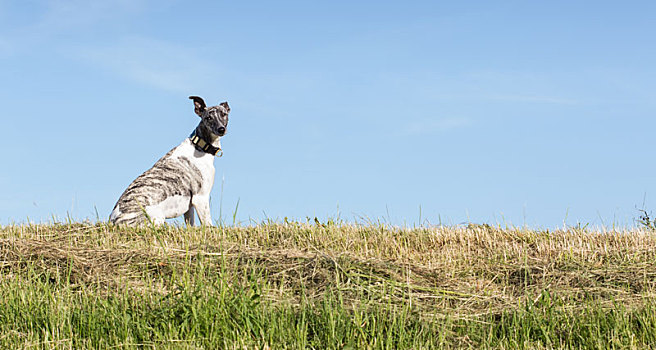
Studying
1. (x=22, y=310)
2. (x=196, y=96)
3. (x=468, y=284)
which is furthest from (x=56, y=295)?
(x=196, y=96)

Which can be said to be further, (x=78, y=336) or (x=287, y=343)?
(x=78, y=336)

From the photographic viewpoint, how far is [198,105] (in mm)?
9828

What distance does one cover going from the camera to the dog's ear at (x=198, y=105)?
9.75 meters

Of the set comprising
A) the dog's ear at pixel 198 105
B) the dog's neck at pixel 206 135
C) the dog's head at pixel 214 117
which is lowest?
the dog's neck at pixel 206 135

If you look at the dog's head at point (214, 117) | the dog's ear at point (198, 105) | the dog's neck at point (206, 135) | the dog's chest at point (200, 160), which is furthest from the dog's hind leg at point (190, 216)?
the dog's ear at point (198, 105)

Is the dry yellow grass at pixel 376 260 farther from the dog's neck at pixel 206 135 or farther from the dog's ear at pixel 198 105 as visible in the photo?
the dog's ear at pixel 198 105

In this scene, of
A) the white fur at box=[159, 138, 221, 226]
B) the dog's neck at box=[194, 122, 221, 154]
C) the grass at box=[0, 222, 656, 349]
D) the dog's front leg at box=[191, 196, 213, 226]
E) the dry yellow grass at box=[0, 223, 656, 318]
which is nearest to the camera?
the grass at box=[0, 222, 656, 349]

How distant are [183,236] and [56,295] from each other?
2.54 m

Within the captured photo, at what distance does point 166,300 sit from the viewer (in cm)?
500

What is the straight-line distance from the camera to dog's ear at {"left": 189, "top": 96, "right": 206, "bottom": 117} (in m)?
9.75

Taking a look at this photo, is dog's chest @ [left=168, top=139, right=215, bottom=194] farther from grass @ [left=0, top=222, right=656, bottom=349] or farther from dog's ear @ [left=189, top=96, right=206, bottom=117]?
grass @ [left=0, top=222, right=656, bottom=349]

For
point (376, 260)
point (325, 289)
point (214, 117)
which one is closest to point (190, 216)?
point (214, 117)

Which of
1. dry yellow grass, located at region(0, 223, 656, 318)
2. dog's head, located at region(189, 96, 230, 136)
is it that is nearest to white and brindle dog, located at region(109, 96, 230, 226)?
dog's head, located at region(189, 96, 230, 136)

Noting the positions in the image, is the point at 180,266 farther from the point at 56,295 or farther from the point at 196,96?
the point at 196,96
